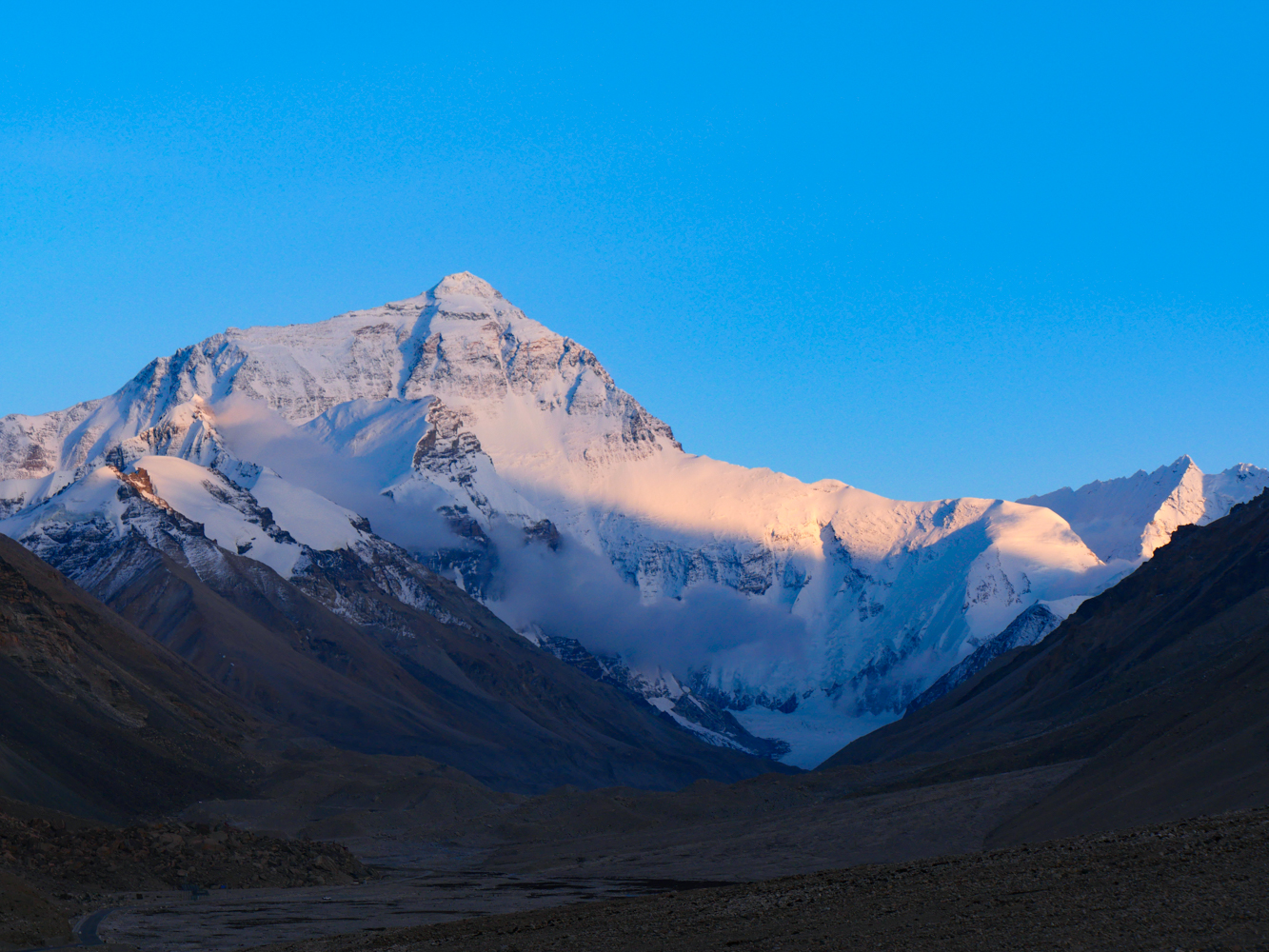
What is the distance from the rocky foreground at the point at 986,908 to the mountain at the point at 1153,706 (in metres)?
17.0

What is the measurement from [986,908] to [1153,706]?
288ft

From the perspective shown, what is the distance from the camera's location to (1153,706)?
11262 cm

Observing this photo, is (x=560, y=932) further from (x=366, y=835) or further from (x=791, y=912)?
(x=366, y=835)

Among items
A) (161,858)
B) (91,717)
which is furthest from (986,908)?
(91,717)

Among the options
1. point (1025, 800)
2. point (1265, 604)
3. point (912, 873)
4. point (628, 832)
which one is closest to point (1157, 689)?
point (1265, 604)

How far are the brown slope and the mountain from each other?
74.5 m

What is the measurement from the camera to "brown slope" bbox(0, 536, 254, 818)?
12356 cm

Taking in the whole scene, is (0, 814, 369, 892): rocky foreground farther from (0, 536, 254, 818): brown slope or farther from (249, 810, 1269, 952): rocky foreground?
(249, 810, 1269, 952): rocky foreground

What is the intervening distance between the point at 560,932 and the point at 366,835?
97.5m

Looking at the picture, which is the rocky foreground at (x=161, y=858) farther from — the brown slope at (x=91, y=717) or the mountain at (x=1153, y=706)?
the mountain at (x=1153, y=706)

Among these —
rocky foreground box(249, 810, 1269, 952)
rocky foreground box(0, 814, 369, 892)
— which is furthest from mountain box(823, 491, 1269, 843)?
rocky foreground box(0, 814, 369, 892)

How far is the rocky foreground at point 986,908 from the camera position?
93.5ft

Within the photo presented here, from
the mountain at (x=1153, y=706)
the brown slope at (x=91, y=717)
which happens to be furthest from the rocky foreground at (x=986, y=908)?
the brown slope at (x=91, y=717)

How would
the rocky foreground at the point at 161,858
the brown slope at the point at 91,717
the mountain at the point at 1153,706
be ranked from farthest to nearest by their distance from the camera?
1. the brown slope at the point at 91,717
2. the rocky foreground at the point at 161,858
3. the mountain at the point at 1153,706
